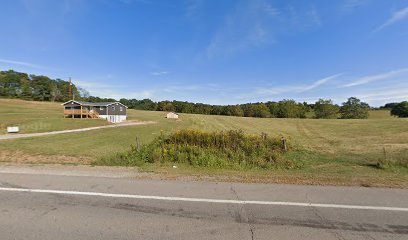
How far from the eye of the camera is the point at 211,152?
11469 millimetres

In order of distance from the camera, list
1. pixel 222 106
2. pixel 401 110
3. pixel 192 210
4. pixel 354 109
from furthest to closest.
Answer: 1. pixel 222 106
2. pixel 354 109
3. pixel 401 110
4. pixel 192 210

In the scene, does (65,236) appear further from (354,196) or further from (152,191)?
(354,196)

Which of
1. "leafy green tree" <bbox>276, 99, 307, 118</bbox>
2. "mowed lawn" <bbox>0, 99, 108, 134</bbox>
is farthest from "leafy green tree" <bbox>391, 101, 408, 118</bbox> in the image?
"mowed lawn" <bbox>0, 99, 108, 134</bbox>

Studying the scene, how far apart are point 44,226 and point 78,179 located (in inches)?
125

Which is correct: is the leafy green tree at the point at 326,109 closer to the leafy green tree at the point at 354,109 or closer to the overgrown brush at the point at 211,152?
the leafy green tree at the point at 354,109

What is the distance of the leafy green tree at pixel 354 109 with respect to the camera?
109438 millimetres

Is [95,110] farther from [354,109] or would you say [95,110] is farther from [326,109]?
[354,109]

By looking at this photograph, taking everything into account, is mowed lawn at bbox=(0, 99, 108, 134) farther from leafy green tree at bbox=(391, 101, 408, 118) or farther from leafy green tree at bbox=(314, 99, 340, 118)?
leafy green tree at bbox=(391, 101, 408, 118)

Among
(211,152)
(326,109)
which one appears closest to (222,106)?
(326,109)

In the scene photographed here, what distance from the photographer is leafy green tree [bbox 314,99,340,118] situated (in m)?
110

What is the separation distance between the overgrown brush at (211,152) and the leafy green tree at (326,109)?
108037mm

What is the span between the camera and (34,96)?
386 feet

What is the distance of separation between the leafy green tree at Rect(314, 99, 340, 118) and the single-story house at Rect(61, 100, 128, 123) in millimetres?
87496

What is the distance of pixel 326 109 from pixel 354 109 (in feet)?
41.8
